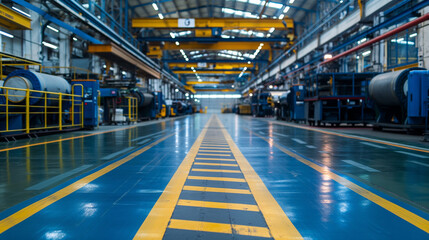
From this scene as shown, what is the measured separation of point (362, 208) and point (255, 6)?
1060 inches

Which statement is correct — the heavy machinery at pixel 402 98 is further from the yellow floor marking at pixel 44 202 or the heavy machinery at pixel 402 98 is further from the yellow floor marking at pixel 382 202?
the yellow floor marking at pixel 44 202

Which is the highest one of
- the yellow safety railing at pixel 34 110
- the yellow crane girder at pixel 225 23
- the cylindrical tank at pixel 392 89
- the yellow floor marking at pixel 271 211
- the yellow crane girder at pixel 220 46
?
the yellow crane girder at pixel 225 23

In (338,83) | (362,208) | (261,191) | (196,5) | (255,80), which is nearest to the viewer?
(362,208)

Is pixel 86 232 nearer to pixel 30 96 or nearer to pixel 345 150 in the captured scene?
pixel 345 150

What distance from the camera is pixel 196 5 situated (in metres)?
29.4

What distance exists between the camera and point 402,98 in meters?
10.6

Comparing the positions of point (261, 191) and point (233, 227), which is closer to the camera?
point (233, 227)

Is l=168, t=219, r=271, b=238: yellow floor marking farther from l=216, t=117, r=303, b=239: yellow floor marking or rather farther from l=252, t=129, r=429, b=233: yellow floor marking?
l=252, t=129, r=429, b=233: yellow floor marking

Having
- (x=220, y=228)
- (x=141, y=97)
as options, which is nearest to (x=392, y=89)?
(x=220, y=228)

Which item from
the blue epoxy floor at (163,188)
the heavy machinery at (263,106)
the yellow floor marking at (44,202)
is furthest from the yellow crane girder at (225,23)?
the yellow floor marking at (44,202)

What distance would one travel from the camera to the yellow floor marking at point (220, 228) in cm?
216

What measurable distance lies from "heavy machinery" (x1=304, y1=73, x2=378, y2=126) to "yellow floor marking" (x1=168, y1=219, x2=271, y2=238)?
1409 cm

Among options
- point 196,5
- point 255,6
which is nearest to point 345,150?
point 255,6

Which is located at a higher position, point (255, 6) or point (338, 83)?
point (255, 6)
